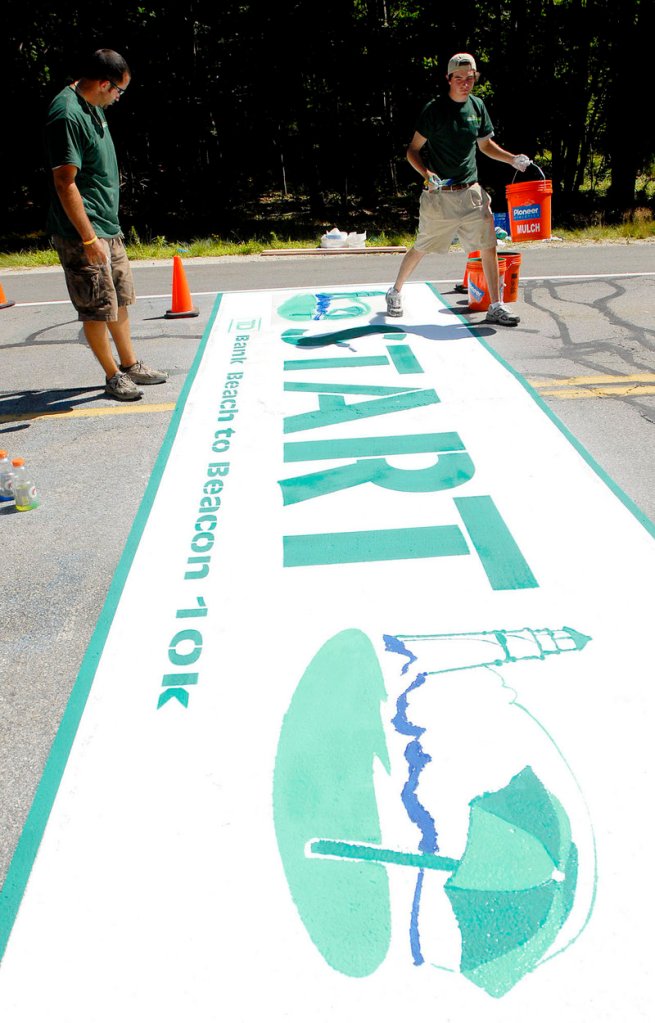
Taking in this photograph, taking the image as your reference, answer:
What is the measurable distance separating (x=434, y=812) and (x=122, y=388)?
422 cm

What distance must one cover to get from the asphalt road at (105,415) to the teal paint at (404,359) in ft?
2.54

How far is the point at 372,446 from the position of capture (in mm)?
4613

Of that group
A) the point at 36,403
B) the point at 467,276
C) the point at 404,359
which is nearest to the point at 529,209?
the point at 467,276

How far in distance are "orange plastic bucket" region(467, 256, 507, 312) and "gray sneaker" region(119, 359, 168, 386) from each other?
130 inches

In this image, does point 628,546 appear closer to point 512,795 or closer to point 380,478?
point 380,478

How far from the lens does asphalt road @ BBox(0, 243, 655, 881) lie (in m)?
2.94

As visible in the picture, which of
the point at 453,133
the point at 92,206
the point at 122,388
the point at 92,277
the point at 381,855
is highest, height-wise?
the point at 453,133

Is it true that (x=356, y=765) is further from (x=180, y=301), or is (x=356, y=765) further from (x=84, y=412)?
(x=180, y=301)

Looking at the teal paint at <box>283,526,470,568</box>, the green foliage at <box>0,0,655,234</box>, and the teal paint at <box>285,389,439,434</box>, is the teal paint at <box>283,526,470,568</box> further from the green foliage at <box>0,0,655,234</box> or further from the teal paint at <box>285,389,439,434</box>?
the green foliage at <box>0,0,655,234</box>

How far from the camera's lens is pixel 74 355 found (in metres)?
6.88

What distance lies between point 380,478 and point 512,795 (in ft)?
7.31

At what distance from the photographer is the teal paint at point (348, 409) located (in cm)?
497

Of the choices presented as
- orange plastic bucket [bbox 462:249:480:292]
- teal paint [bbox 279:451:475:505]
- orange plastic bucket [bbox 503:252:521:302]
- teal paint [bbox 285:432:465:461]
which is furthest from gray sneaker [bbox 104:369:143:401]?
orange plastic bucket [bbox 503:252:521:302]

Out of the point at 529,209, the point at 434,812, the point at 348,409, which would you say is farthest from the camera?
the point at 529,209
